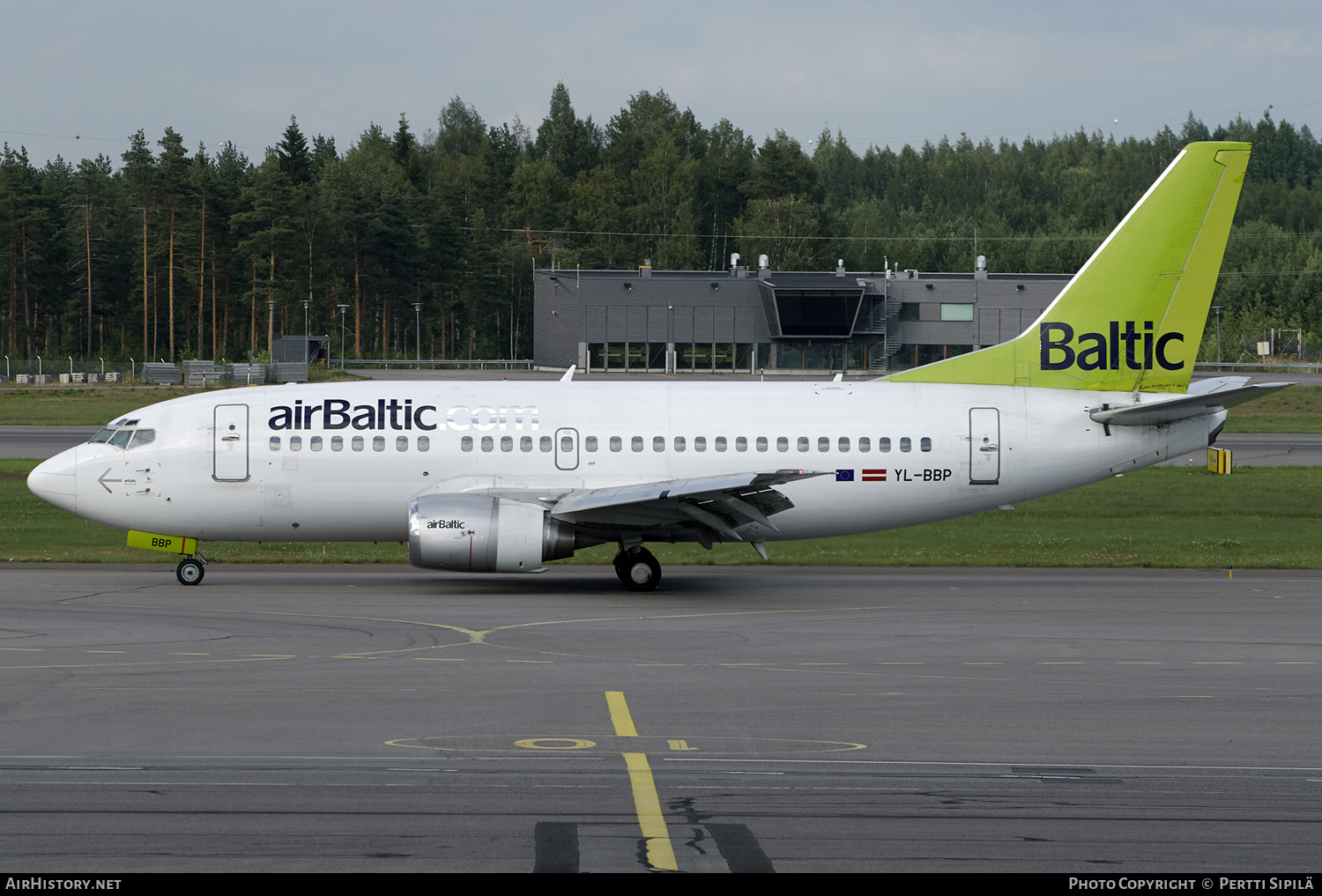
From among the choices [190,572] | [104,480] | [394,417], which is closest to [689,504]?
[394,417]

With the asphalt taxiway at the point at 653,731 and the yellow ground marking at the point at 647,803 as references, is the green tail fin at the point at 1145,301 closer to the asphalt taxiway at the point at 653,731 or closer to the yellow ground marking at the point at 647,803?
the asphalt taxiway at the point at 653,731

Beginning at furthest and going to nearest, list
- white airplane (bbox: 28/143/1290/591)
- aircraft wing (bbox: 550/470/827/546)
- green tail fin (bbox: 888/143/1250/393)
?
green tail fin (bbox: 888/143/1250/393) → white airplane (bbox: 28/143/1290/591) → aircraft wing (bbox: 550/470/827/546)

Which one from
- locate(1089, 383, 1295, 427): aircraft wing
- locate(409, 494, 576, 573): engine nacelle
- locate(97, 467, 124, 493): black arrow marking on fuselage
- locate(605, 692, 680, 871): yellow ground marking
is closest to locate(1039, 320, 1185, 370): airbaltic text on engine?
locate(1089, 383, 1295, 427): aircraft wing

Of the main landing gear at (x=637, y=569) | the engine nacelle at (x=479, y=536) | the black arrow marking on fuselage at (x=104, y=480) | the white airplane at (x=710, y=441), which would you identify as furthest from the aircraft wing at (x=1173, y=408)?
the black arrow marking on fuselage at (x=104, y=480)

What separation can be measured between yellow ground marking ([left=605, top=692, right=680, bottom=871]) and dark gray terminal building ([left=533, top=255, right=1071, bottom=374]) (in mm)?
84877

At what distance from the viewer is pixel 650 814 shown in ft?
36.3

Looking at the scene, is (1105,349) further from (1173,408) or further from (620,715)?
(620,715)

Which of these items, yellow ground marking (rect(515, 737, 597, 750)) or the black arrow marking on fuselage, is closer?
yellow ground marking (rect(515, 737, 597, 750))

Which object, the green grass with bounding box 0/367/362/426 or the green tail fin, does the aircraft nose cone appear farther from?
the green grass with bounding box 0/367/362/426

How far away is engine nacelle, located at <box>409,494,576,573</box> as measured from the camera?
77.9 ft

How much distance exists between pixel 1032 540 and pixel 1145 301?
9.06 meters

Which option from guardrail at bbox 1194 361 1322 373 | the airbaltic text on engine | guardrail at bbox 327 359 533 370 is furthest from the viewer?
guardrail at bbox 1194 361 1322 373
